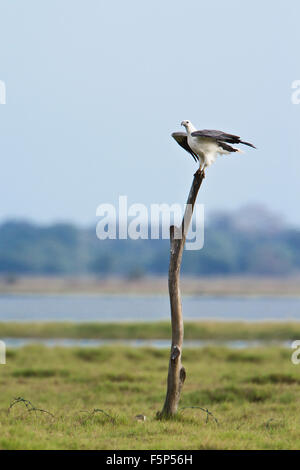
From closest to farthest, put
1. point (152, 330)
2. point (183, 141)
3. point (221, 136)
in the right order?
1. point (221, 136)
2. point (183, 141)
3. point (152, 330)

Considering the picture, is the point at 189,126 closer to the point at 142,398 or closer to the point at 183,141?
the point at 183,141

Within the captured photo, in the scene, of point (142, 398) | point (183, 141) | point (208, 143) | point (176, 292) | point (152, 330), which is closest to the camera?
point (208, 143)

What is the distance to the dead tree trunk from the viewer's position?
996cm

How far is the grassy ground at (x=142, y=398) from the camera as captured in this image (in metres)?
8.68

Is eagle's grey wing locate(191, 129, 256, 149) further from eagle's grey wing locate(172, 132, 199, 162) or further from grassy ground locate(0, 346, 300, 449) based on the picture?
grassy ground locate(0, 346, 300, 449)

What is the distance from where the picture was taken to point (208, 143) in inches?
389

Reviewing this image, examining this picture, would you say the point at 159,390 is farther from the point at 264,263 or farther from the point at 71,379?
the point at 264,263

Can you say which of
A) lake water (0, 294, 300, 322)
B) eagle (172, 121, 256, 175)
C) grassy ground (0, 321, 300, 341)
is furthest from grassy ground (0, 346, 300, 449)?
lake water (0, 294, 300, 322)

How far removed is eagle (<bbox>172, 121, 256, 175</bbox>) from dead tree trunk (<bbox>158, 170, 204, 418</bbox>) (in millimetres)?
208

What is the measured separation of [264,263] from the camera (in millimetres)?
125062

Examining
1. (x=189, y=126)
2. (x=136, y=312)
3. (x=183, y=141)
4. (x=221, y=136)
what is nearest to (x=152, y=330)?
(x=183, y=141)

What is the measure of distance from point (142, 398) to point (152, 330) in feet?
64.9

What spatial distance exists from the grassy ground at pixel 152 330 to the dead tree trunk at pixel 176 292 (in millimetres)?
23344
